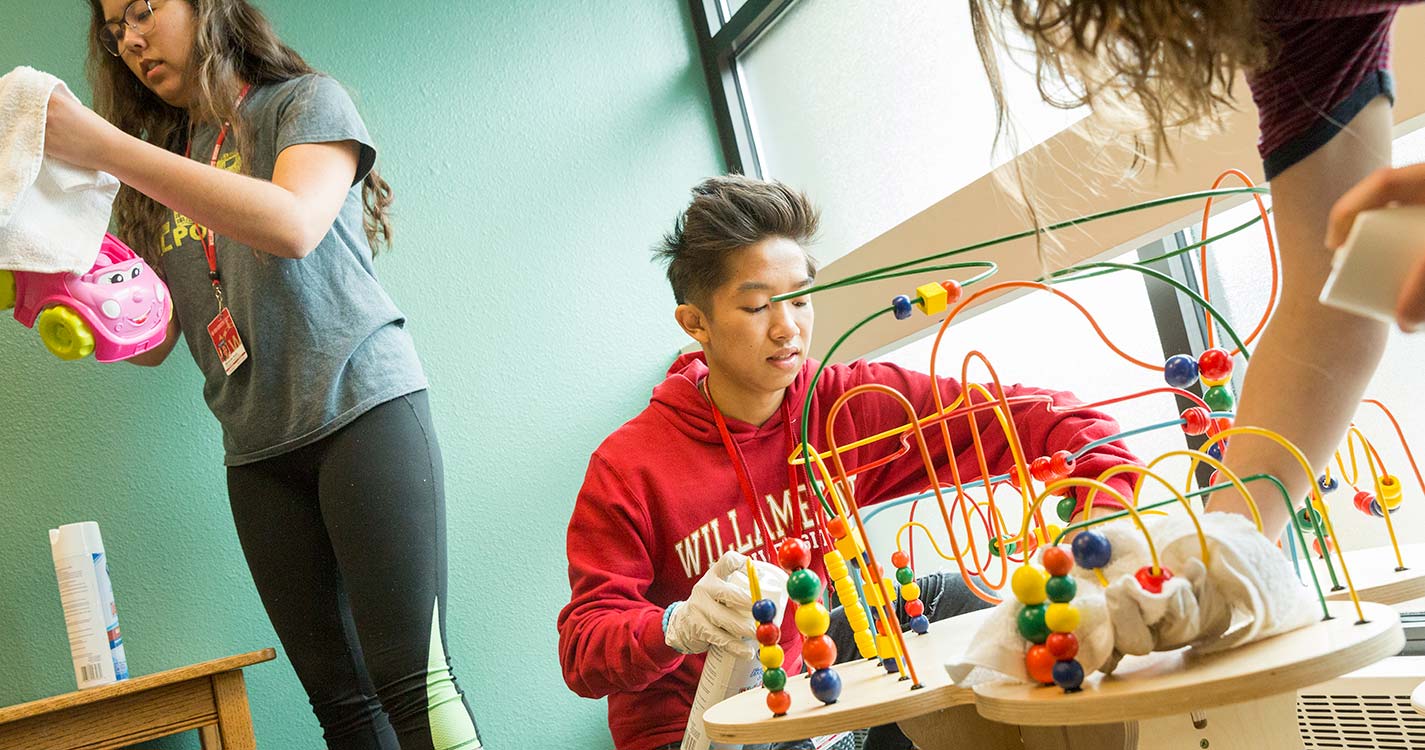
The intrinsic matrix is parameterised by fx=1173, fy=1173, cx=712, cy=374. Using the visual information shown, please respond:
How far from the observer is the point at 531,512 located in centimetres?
230

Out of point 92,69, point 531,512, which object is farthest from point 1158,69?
point 531,512

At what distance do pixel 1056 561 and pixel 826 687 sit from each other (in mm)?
221

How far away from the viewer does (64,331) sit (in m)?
1.35

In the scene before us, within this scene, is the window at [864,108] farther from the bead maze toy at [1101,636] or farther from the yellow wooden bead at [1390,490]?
the bead maze toy at [1101,636]

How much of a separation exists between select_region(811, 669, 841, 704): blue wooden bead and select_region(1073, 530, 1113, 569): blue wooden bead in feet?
0.69

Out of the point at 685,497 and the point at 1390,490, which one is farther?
the point at 685,497

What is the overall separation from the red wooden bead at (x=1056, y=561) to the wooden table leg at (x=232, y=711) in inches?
53.0

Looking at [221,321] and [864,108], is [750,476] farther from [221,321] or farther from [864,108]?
[864,108]

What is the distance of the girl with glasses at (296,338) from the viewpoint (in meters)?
1.29

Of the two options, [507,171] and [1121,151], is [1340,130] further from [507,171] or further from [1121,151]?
[507,171]

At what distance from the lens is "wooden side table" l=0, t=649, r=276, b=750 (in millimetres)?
1465

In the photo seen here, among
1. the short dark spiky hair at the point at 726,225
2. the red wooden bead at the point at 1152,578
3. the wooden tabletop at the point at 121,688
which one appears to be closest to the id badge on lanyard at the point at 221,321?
the wooden tabletop at the point at 121,688

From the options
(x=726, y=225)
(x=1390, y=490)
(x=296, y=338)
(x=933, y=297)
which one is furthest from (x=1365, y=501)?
(x=296, y=338)

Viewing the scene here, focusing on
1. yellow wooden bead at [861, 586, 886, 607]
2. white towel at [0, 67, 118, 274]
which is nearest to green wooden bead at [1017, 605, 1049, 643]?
yellow wooden bead at [861, 586, 886, 607]
